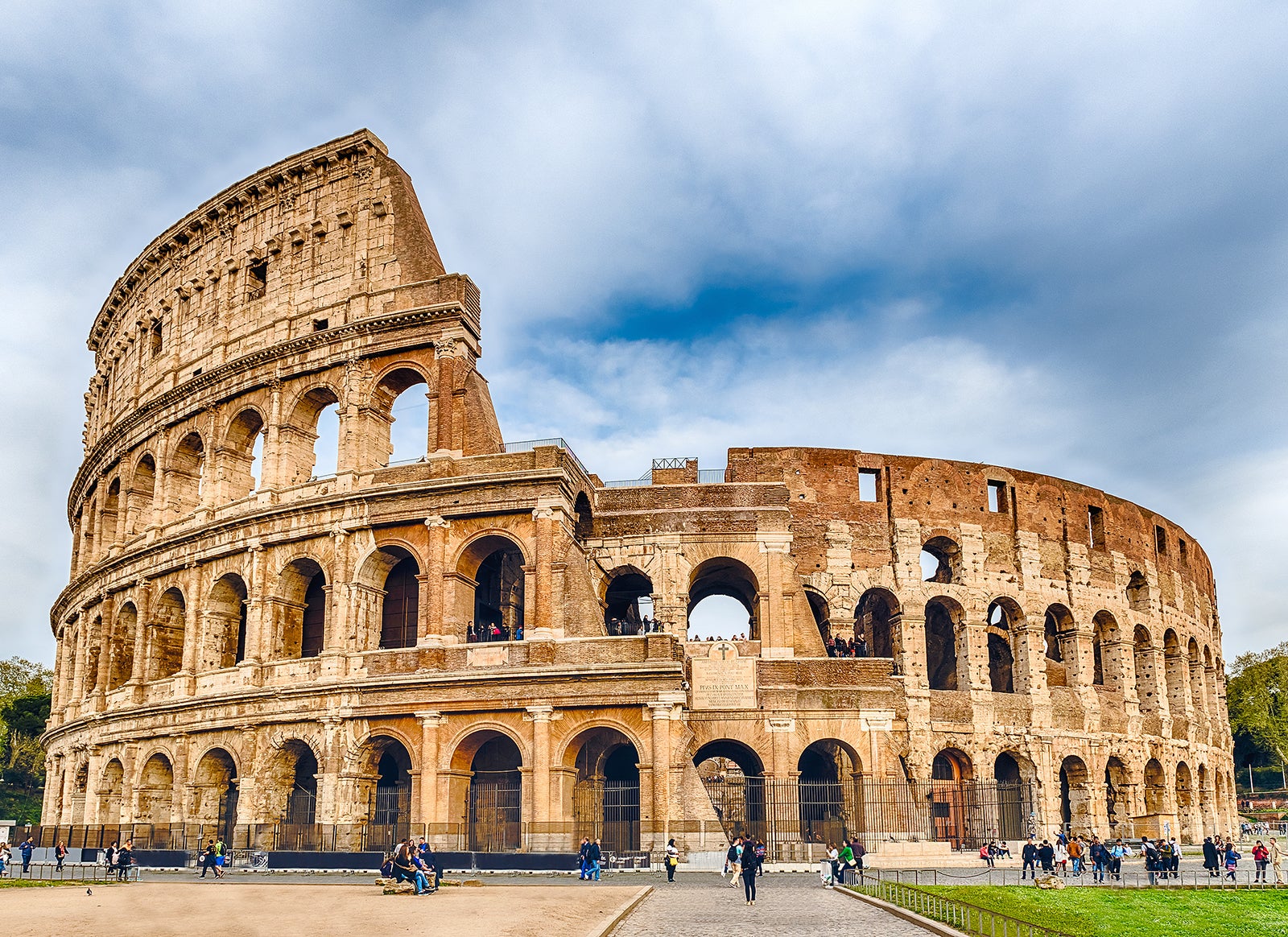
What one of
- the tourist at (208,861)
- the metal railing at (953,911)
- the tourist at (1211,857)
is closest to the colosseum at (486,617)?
the tourist at (208,861)

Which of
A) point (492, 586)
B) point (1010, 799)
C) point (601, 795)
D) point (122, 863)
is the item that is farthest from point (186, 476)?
point (1010, 799)

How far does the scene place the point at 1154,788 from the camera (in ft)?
123

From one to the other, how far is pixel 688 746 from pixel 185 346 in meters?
20.5

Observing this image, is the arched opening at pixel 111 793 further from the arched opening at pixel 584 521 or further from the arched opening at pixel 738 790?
the arched opening at pixel 738 790

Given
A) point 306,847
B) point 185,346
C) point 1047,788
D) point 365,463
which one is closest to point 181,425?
point 185,346

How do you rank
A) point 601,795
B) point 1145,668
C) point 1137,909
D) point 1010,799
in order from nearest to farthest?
point 1137,909 < point 601,795 < point 1010,799 < point 1145,668

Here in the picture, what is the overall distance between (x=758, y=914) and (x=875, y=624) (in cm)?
2187

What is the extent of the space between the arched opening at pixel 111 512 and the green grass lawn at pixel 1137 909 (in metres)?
29.6

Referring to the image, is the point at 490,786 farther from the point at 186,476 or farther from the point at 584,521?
the point at 186,476

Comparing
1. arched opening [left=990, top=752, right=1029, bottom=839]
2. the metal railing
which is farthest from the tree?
the metal railing

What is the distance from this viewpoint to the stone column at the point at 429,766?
1017 inches

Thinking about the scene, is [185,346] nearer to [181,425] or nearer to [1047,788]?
[181,425]

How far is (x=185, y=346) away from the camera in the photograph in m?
34.9

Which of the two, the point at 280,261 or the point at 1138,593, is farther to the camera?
the point at 1138,593
